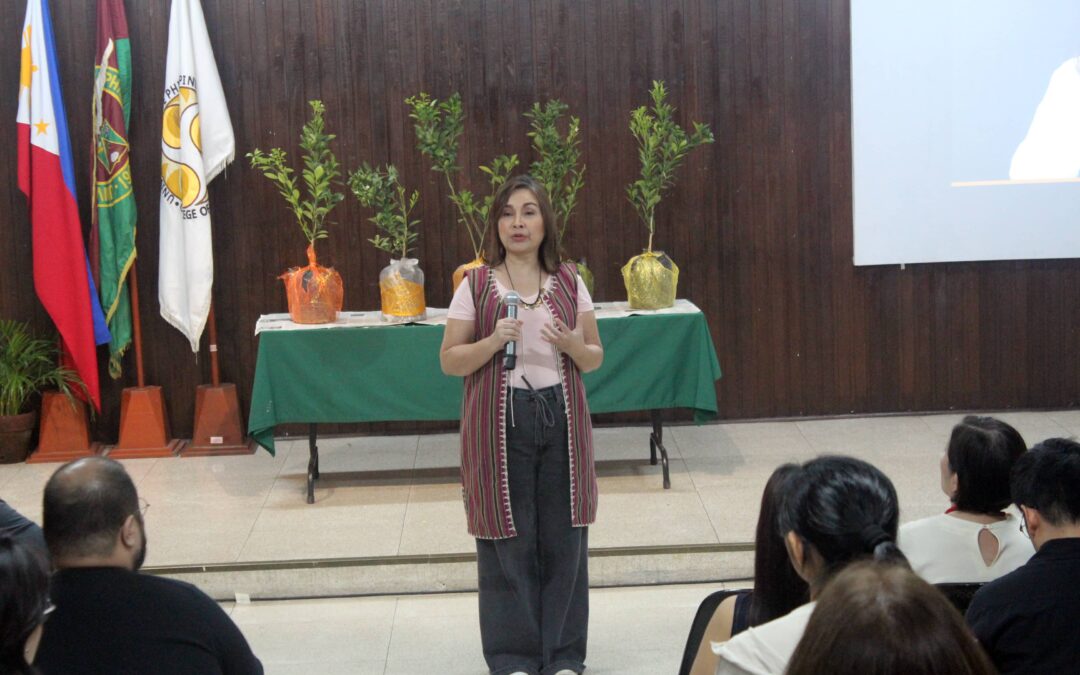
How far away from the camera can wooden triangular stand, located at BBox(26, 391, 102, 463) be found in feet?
19.7

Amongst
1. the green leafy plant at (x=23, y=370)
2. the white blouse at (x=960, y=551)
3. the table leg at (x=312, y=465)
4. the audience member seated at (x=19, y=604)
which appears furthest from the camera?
the green leafy plant at (x=23, y=370)

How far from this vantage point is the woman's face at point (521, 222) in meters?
3.61

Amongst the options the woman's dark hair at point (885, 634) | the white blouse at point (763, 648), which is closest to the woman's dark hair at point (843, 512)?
the white blouse at point (763, 648)

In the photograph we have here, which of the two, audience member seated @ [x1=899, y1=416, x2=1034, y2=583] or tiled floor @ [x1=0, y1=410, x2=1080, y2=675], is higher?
audience member seated @ [x1=899, y1=416, x2=1034, y2=583]

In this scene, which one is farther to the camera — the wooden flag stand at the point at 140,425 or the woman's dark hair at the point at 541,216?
the wooden flag stand at the point at 140,425

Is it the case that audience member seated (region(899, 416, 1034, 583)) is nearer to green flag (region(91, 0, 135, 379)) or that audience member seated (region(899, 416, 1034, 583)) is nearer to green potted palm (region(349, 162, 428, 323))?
green potted palm (region(349, 162, 428, 323))

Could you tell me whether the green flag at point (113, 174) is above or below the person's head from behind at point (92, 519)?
above

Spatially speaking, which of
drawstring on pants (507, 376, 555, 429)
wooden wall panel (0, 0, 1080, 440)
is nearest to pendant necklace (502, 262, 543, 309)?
drawstring on pants (507, 376, 555, 429)

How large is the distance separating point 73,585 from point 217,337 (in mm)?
4137

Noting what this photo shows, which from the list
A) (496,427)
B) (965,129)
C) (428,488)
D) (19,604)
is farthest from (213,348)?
(19,604)

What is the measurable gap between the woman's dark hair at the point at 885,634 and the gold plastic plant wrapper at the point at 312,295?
13.9ft

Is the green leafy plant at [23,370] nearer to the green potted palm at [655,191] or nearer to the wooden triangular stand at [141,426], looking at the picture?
the wooden triangular stand at [141,426]

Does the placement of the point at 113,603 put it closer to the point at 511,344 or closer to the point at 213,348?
the point at 511,344

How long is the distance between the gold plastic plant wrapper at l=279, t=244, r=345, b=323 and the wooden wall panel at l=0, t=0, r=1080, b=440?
791mm
